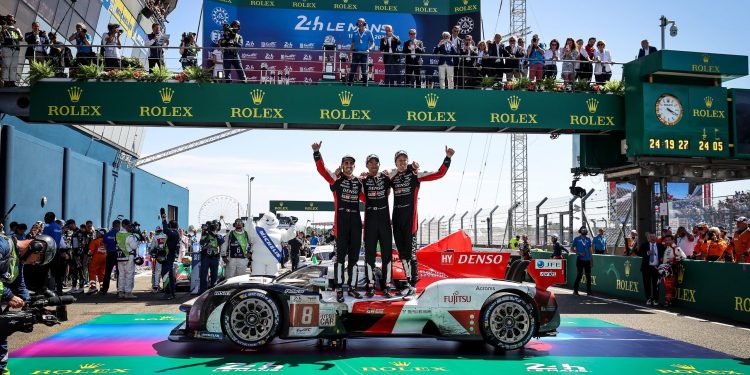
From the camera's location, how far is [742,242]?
12.8 metres

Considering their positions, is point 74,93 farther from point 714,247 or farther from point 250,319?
point 714,247

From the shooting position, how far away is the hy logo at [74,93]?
49.2 ft

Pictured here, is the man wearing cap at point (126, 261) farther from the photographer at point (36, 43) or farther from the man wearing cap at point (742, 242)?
the man wearing cap at point (742, 242)

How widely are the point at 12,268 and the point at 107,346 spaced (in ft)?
9.16

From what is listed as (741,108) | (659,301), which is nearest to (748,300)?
(659,301)

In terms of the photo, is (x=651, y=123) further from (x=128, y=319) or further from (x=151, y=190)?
(x=151, y=190)

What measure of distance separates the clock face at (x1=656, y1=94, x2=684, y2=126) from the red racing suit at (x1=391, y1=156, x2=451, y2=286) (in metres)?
8.67

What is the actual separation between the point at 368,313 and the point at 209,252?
7.38 meters

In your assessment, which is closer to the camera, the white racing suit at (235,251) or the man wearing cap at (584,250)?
the white racing suit at (235,251)

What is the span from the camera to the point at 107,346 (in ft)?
26.8

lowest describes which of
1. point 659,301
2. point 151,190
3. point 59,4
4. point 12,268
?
point 659,301

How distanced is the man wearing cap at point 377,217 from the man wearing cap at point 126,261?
→ 7.43m

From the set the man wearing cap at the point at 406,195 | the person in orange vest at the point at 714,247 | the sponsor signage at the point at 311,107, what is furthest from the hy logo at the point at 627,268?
the man wearing cap at the point at 406,195

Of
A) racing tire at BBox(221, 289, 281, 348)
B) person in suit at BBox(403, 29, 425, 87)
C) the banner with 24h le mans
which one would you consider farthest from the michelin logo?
the banner with 24h le mans
